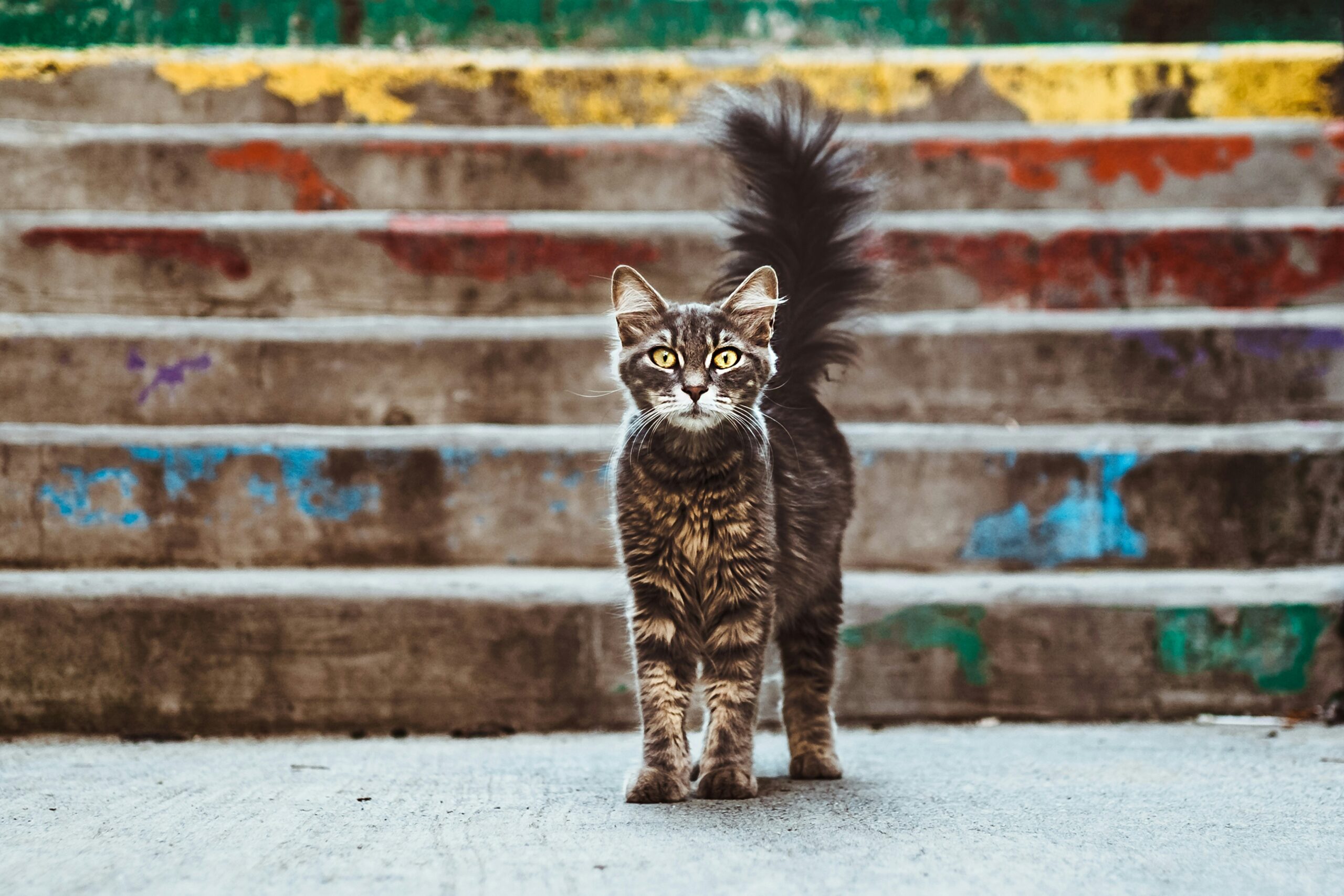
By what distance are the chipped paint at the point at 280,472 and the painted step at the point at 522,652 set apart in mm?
237

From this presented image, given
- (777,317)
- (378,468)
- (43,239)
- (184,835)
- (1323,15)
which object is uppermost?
(1323,15)

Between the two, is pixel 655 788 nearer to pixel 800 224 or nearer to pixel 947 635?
pixel 947 635

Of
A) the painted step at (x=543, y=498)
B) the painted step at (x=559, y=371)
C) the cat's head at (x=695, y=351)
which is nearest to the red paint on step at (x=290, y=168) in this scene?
the painted step at (x=559, y=371)

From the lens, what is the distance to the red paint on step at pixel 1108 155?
4105 mm

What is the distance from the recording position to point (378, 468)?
3258 millimetres

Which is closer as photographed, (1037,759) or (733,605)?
(733,605)

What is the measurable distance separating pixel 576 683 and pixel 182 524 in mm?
1288

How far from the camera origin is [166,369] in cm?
346

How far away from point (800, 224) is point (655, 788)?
140 centimetres

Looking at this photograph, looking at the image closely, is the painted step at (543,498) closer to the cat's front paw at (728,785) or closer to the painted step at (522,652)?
the painted step at (522,652)

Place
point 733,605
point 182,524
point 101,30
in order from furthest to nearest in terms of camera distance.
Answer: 1. point 101,30
2. point 182,524
3. point 733,605

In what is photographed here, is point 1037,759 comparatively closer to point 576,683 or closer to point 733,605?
point 733,605

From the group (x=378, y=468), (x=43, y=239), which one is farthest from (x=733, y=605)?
(x=43, y=239)

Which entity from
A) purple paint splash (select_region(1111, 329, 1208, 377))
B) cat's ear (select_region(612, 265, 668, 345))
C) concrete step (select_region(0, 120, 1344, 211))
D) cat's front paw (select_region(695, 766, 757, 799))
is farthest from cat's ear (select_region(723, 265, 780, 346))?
concrete step (select_region(0, 120, 1344, 211))
